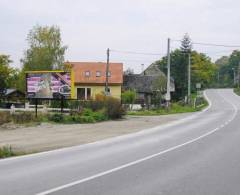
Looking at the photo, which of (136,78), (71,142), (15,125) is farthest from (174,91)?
(71,142)

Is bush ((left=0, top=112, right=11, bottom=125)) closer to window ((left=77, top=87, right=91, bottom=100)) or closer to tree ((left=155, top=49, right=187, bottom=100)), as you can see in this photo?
window ((left=77, top=87, right=91, bottom=100))

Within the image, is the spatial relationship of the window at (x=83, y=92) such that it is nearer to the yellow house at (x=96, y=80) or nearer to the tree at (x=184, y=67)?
the yellow house at (x=96, y=80)

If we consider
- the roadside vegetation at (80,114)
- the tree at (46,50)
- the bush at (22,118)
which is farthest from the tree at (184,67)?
the bush at (22,118)

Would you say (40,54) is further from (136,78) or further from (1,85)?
(136,78)

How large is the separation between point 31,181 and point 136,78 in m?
84.9

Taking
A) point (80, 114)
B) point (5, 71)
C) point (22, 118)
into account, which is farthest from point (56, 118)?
point (5, 71)

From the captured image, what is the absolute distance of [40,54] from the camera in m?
66.9

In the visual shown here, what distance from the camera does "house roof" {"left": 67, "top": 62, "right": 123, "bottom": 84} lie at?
274ft

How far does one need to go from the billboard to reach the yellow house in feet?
136

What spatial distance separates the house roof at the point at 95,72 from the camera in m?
83.6

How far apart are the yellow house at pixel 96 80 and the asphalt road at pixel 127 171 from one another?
206 feet

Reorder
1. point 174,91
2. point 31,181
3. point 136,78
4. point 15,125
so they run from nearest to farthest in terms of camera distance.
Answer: point 31,181
point 15,125
point 136,78
point 174,91

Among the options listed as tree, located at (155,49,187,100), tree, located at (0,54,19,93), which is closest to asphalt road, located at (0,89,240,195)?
tree, located at (0,54,19,93)

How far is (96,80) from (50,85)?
145ft
